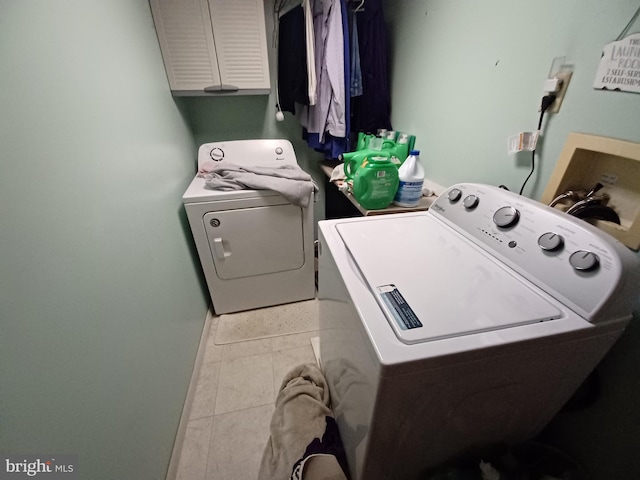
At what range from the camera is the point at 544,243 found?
0.74 metres

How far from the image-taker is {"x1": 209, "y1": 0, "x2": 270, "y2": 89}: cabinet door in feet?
5.38

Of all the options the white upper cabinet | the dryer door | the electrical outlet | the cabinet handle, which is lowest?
the dryer door

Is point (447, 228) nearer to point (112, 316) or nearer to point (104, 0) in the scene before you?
point (112, 316)

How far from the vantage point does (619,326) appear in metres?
0.61

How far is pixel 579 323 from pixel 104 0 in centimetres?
195

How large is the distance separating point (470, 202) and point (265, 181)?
1.14m

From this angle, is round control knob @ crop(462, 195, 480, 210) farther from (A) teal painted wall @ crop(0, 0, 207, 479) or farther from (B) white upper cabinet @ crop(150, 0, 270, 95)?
(B) white upper cabinet @ crop(150, 0, 270, 95)

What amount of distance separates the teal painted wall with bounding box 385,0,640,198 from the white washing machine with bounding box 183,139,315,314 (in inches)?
37.2

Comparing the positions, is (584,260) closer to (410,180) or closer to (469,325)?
(469,325)

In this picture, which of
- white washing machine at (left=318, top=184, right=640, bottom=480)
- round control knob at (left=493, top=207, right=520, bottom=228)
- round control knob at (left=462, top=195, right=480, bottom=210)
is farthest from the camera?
round control knob at (left=462, top=195, right=480, bottom=210)

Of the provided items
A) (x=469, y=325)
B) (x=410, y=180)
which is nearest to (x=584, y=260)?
(x=469, y=325)

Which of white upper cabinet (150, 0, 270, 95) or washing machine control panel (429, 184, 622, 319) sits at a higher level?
white upper cabinet (150, 0, 270, 95)

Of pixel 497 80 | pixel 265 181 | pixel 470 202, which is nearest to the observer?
pixel 470 202

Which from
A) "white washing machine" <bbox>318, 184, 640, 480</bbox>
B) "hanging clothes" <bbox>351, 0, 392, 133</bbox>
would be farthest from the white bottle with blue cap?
"hanging clothes" <bbox>351, 0, 392, 133</bbox>
